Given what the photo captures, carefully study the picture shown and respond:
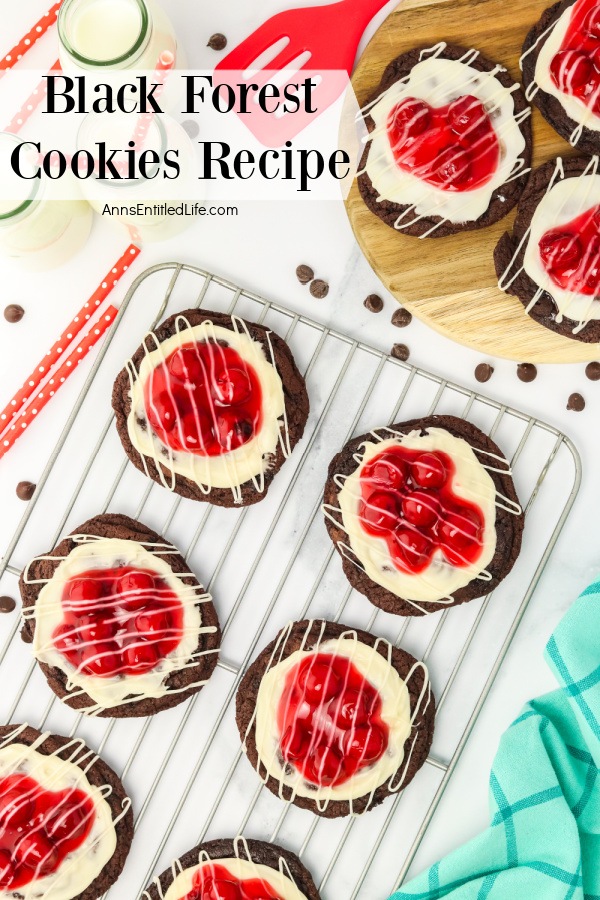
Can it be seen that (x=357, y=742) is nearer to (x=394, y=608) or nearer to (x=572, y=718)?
(x=394, y=608)

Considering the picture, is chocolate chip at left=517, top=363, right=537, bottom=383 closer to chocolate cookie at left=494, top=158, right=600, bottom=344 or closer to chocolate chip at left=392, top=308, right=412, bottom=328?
chocolate cookie at left=494, top=158, right=600, bottom=344

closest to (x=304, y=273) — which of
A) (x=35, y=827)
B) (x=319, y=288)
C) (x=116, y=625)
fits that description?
(x=319, y=288)

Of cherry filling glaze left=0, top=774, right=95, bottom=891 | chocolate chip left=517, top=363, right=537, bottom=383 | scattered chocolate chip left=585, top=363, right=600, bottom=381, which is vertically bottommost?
cherry filling glaze left=0, top=774, right=95, bottom=891

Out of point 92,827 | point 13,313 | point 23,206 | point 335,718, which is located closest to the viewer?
point 23,206

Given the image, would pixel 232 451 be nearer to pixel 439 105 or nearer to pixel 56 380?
pixel 56 380

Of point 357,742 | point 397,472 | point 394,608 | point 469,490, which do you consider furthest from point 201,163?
point 357,742

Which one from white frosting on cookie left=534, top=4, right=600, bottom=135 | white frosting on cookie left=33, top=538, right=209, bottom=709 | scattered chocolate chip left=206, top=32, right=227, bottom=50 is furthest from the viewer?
scattered chocolate chip left=206, top=32, right=227, bottom=50

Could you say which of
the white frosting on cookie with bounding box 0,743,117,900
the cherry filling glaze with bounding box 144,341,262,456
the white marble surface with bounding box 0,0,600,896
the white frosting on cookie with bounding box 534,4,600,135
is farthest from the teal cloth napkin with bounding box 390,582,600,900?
the white frosting on cookie with bounding box 534,4,600,135
